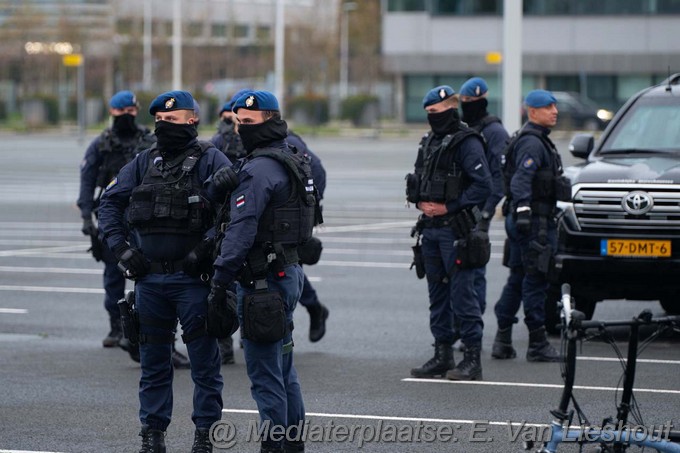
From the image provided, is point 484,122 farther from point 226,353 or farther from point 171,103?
point 171,103

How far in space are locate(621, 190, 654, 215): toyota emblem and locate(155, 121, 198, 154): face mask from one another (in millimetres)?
4529

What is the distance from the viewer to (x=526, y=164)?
32.9ft

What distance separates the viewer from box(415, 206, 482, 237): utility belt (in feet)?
30.5

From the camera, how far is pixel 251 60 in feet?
260

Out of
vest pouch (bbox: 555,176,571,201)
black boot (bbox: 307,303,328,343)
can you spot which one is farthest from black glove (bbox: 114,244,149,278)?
vest pouch (bbox: 555,176,571,201)

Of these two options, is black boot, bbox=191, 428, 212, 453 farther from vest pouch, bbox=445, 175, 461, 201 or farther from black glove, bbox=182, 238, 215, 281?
vest pouch, bbox=445, 175, 461, 201

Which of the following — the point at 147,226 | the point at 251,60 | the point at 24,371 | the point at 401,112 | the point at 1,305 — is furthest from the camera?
the point at 251,60

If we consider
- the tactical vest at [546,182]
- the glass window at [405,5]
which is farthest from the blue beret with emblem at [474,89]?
the glass window at [405,5]

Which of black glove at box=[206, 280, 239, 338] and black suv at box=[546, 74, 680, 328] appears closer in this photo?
black glove at box=[206, 280, 239, 338]

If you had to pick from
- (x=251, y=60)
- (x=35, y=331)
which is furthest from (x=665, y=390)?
(x=251, y=60)

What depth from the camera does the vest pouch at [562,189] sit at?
10078 millimetres

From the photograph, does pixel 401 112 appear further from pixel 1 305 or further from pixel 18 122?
pixel 1 305

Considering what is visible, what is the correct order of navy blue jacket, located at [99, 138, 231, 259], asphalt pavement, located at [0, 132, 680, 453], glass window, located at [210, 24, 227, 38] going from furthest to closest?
glass window, located at [210, 24, 227, 38] → asphalt pavement, located at [0, 132, 680, 453] → navy blue jacket, located at [99, 138, 231, 259]

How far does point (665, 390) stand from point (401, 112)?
190 feet
